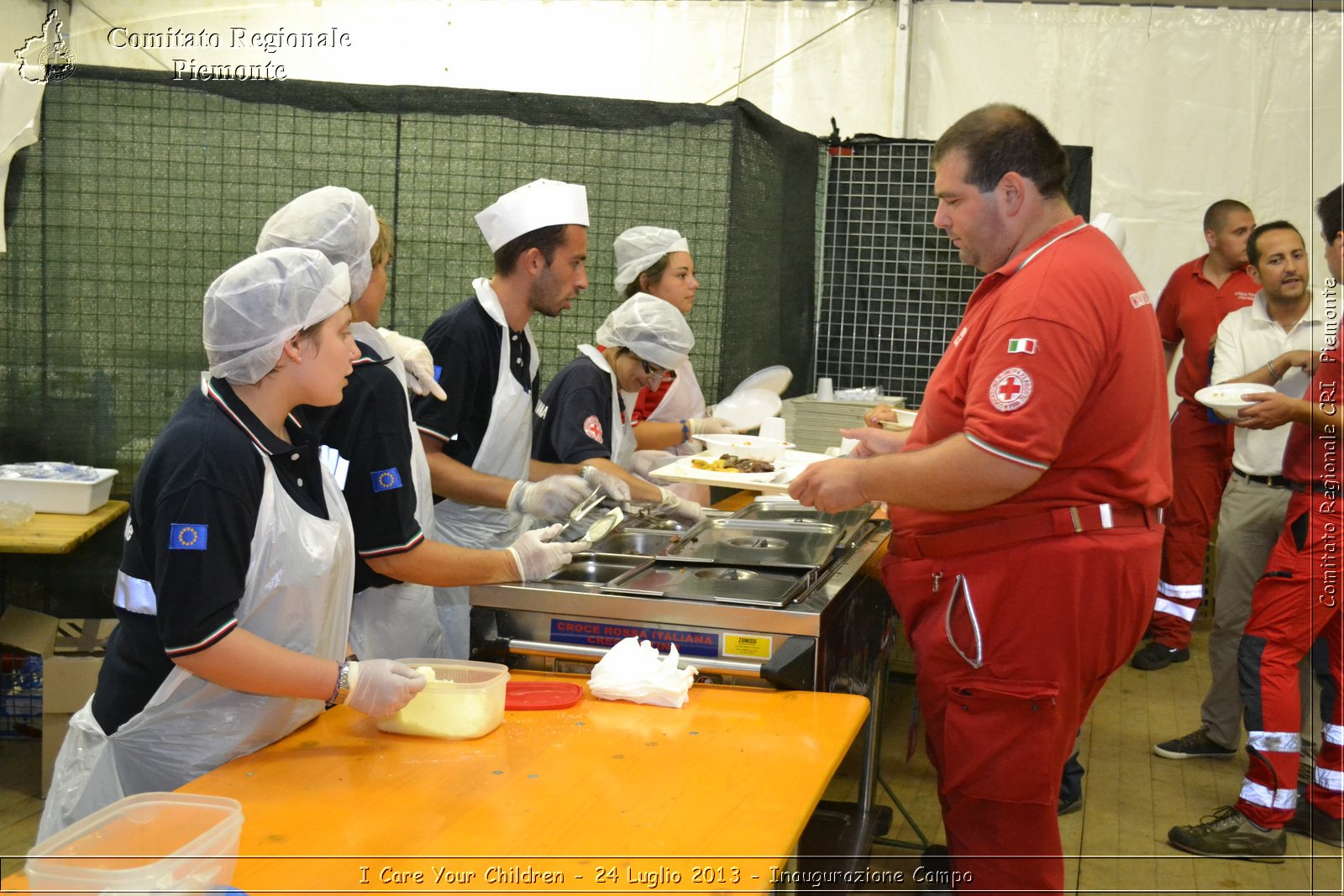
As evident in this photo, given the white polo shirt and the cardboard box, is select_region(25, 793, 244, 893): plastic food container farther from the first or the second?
the white polo shirt

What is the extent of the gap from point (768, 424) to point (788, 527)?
4.64ft

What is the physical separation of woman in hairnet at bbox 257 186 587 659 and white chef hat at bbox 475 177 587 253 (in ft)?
1.64

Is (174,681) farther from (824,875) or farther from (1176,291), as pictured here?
(1176,291)

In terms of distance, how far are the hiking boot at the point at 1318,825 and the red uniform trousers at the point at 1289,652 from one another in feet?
0.10

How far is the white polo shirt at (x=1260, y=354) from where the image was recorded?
13.6ft

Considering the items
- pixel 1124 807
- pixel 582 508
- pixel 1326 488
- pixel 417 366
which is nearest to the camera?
pixel 417 366

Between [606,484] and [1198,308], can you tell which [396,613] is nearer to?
[606,484]

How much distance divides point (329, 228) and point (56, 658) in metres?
2.21

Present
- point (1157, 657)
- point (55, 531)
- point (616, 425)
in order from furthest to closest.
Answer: point (1157, 657) → point (55, 531) → point (616, 425)

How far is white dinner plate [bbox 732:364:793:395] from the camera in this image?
4809 mm

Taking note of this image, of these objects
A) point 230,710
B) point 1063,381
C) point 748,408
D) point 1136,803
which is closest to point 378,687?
point 230,710

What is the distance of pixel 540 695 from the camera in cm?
221

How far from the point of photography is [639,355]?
12.6 feet

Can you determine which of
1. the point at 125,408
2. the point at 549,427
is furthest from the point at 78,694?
the point at 549,427
